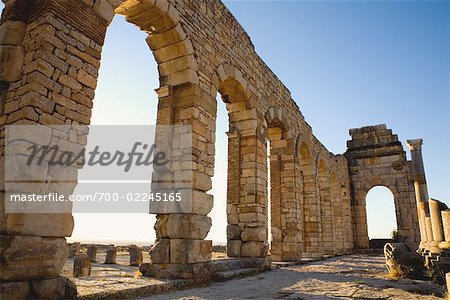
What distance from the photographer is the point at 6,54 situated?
433cm

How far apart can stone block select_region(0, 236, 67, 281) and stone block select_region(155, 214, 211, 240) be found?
217 cm

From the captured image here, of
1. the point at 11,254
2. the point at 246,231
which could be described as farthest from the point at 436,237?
the point at 11,254

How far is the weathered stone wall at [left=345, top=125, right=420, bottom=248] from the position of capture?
19375 mm

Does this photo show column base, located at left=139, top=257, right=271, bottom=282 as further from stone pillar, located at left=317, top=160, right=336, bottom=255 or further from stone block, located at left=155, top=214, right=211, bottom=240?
stone pillar, located at left=317, top=160, right=336, bottom=255

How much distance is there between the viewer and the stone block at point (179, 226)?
5.79m

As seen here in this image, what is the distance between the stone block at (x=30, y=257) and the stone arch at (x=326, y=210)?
44.5 ft

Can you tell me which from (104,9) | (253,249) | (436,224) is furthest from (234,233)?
(104,9)

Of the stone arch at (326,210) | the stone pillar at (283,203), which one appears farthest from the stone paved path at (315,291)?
the stone arch at (326,210)

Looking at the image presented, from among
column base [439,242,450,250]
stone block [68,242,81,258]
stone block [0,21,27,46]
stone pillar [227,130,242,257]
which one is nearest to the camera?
stone block [0,21,27,46]

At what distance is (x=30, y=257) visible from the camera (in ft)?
11.6

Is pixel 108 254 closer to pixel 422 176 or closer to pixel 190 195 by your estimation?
pixel 190 195

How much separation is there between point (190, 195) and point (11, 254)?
3.01 meters

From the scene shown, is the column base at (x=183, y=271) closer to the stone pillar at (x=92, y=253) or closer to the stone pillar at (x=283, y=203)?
the stone pillar at (x=283, y=203)

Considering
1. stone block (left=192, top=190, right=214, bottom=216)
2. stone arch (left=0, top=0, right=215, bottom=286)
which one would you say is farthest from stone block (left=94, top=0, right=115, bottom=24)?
stone block (left=192, top=190, right=214, bottom=216)
